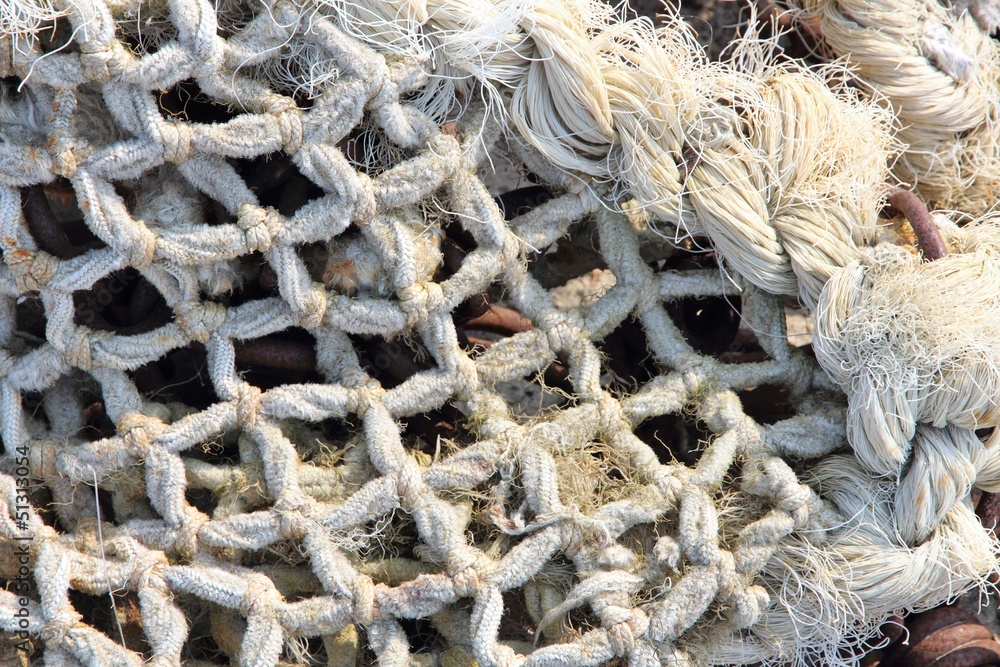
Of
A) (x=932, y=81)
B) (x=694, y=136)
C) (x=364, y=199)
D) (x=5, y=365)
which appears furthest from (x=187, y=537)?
(x=932, y=81)

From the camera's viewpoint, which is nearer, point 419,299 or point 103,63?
point 103,63

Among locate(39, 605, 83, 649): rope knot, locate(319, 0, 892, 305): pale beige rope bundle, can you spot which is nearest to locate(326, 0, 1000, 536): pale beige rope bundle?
locate(319, 0, 892, 305): pale beige rope bundle

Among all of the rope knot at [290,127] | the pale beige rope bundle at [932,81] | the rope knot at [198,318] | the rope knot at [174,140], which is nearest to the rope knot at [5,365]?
the rope knot at [198,318]

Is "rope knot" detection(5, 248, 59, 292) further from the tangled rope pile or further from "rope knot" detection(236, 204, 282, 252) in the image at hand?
"rope knot" detection(236, 204, 282, 252)

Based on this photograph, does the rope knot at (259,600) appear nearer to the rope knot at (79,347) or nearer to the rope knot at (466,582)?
the rope knot at (466,582)

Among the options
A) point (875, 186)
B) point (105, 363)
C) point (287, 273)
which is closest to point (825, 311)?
point (875, 186)

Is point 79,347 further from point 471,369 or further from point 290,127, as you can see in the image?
point 471,369
